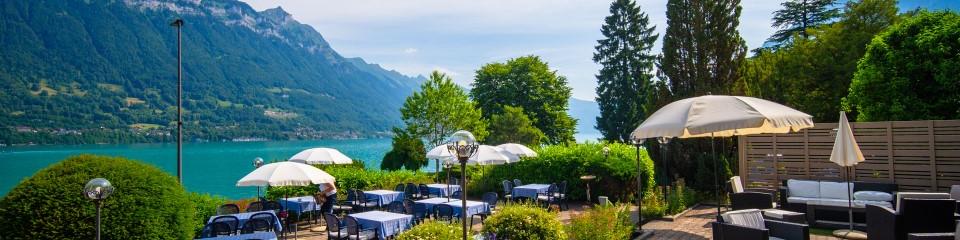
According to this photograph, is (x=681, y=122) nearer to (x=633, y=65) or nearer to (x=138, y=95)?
(x=633, y=65)

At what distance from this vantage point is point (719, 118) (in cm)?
729

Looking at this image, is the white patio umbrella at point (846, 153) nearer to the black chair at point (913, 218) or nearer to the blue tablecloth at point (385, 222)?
the black chair at point (913, 218)

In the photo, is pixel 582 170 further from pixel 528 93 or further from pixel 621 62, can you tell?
pixel 621 62

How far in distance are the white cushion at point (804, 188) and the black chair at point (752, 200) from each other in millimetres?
1347

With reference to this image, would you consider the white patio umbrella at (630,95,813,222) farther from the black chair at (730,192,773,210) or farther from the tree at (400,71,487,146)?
the tree at (400,71,487,146)

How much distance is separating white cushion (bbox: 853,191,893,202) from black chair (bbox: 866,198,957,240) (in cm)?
203

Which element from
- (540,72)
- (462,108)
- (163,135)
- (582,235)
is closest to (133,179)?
(582,235)

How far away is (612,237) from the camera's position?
24.9ft

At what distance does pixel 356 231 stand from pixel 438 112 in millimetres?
25153

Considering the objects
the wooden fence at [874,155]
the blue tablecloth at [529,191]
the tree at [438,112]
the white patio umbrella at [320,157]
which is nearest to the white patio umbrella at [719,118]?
the wooden fence at [874,155]

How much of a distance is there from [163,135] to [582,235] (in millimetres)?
156981

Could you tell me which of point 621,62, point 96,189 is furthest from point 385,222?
point 621,62

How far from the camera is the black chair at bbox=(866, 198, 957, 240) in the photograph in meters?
7.31

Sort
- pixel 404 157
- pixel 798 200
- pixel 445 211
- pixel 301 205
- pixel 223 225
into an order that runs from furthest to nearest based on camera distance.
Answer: pixel 404 157
pixel 301 205
pixel 445 211
pixel 798 200
pixel 223 225
